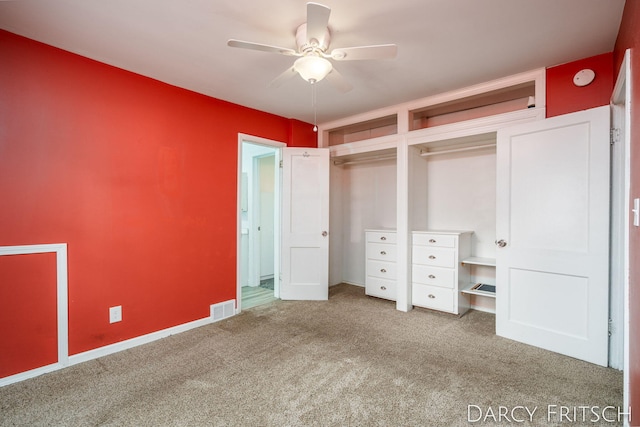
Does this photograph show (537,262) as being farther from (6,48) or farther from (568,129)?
(6,48)

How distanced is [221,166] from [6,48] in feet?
5.80

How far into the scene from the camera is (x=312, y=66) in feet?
6.33

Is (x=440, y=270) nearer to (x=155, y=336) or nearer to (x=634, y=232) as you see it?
(x=634, y=232)

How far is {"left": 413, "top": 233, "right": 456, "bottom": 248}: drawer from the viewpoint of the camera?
129 inches

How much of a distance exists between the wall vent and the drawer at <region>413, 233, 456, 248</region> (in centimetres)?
226

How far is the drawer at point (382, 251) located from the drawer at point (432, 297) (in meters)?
0.48

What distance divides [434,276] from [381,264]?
0.74 m

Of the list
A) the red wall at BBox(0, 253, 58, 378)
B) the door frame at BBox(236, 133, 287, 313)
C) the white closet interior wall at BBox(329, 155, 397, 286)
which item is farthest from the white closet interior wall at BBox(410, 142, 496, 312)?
the red wall at BBox(0, 253, 58, 378)

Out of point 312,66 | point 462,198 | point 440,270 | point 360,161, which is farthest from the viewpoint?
point 360,161

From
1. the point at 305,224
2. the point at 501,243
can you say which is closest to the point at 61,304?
the point at 305,224

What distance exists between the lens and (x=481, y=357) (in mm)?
2395

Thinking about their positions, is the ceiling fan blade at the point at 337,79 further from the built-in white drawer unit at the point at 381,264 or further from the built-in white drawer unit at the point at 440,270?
the built-in white drawer unit at the point at 381,264

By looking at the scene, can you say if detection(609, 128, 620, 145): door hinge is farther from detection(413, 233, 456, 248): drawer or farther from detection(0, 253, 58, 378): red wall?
detection(0, 253, 58, 378): red wall

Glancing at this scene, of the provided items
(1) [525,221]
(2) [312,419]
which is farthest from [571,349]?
(2) [312,419]
